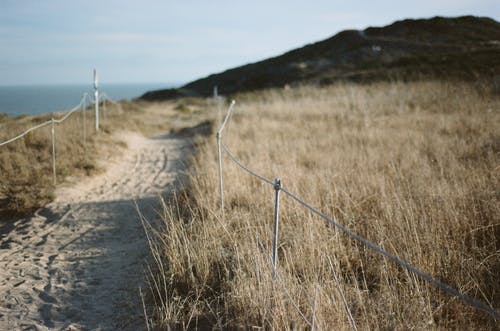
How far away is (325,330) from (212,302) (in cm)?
98

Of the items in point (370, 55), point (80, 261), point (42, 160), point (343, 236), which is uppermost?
point (370, 55)

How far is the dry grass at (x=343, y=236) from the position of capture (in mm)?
2295

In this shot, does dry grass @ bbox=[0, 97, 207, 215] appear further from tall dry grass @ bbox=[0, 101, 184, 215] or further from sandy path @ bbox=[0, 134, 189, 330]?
sandy path @ bbox=[0, 134, 189, 330]

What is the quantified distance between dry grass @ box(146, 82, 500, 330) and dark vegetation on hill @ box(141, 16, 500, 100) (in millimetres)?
14960

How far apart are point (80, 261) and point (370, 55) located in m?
33.7

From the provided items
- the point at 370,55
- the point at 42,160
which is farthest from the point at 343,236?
the point at 370,55

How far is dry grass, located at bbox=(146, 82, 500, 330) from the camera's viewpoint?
7.53 feet

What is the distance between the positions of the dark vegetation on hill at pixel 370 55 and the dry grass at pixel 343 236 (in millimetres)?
14960

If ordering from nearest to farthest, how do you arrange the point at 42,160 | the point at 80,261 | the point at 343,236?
1. the point at 343,236
2. the point at 80,261
3. the point at 42,160

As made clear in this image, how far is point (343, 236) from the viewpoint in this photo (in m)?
3.36

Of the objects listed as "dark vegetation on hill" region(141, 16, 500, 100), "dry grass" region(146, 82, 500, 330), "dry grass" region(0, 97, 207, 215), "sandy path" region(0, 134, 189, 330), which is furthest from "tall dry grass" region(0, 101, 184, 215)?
"dark vegetation on hill" region(141, 16, 500, 100)

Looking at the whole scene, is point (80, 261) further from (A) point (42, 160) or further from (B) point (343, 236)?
(A) point (42, 160)

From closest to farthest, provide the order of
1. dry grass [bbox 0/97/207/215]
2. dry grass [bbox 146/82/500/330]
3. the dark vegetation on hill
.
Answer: dry grass [bbox 146/82/500/330] → dry grass [bbox 0/97/207/215] → the dark vegetation on hill

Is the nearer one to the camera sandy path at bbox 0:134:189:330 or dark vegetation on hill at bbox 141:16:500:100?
sandy path at bbox 0:134:189:330
